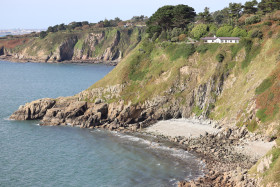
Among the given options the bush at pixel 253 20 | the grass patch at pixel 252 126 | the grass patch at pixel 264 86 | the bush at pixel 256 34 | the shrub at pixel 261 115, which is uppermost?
the bush at pixel 253 20

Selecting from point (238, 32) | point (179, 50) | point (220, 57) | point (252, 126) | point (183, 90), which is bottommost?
point (252, 126)

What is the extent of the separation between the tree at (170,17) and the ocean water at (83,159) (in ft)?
143

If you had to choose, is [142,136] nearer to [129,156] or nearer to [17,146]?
[129,156]

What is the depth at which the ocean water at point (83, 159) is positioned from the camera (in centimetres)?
5275

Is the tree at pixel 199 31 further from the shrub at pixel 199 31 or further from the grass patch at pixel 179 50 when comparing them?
the grass patch at pixel 179 50

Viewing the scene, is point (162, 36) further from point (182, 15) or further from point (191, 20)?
point (191, 20)

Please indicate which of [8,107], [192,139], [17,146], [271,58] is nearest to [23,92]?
[8,107]

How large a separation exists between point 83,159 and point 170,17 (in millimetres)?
58483

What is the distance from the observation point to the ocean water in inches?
2077

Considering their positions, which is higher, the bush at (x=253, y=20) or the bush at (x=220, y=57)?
the bush at (x=253, y=20)

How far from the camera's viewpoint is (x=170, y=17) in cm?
10506

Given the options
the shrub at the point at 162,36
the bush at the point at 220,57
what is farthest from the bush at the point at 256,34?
the shrub at the point at 162,36

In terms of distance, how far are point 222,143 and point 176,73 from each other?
2408 cm

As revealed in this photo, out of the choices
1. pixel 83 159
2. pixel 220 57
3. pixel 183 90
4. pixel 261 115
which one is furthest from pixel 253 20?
pixel 83 159
